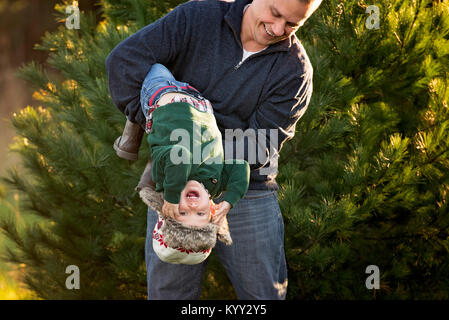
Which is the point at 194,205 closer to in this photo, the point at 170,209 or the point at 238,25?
the point at 170,209

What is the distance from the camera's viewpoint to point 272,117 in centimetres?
160

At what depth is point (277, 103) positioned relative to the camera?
1.60 metres

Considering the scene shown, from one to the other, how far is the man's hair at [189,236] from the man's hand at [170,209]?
0.02 m

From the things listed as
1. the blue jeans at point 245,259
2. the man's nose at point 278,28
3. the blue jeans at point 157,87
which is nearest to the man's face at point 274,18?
the man's nose at point 278,28

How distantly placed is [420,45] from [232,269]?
1.26 metres

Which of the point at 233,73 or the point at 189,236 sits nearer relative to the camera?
the point at 189,236

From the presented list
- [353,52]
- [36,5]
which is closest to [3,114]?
[36,5]

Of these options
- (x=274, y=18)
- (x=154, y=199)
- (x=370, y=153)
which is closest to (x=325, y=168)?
(x=370, y=153)

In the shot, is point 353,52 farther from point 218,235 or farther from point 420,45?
point 218,235

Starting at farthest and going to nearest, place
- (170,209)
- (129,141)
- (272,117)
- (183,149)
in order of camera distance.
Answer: (129,141) < (272,117) < (170,209) < (183,149)

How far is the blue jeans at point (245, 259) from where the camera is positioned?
1674 mm

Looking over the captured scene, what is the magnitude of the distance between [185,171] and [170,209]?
5.9 inches

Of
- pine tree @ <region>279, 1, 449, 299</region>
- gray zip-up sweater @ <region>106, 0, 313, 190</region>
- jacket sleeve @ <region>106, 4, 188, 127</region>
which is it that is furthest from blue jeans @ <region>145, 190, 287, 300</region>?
jacket sleeve @ <region>106, 4, 188, 127</region>

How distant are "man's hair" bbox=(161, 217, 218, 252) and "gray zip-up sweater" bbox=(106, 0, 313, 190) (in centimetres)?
31
